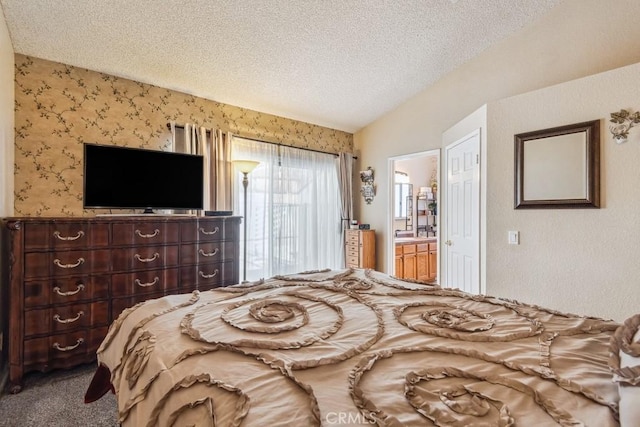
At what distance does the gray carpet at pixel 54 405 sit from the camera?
1.83m

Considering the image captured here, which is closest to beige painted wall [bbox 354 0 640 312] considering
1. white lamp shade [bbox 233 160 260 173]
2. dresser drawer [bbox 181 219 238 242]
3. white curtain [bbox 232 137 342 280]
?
white curtain [bbox 232 137 342 280]

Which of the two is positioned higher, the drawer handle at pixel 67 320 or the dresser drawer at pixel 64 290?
the dresser drawer at pixel 64 290

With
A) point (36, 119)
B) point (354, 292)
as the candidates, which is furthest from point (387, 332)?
point (36, 119)

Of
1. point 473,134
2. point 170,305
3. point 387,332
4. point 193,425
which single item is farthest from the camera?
point 473,134

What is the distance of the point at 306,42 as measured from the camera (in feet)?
9.19

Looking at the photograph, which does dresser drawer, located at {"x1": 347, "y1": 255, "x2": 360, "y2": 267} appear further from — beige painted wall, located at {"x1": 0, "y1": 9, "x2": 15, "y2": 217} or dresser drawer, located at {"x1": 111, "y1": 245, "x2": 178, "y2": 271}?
beige painted wall, located at {"x1": 0, "y1": 9, "x2": 15, "y2": 217}

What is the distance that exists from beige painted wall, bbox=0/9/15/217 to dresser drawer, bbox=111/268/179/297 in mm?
892

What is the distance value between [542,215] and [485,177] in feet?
1.86

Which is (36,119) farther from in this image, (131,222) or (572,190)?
(572,190)

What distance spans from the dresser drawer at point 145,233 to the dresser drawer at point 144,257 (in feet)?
0.19

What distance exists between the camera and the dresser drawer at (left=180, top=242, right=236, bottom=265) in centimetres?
275

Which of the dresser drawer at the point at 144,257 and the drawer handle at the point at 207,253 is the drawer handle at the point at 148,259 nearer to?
the dresser drawer at the point at 144,257

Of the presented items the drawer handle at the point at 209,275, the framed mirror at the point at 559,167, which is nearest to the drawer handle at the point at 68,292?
the drawer handle at the point at 209,275

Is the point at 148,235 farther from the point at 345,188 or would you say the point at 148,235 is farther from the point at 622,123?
the point at 622,123
